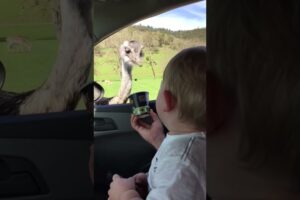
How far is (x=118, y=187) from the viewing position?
5.57 ft

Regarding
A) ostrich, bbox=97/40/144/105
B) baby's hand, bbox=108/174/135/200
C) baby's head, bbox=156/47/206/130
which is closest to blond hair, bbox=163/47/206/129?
baby's head, bbox=156/47/206/130

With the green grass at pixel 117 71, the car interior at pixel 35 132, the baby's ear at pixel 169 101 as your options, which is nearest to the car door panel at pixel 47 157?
the car interior at pixel 35 132

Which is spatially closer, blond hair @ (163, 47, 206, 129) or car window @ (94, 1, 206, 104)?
car window @ (94, 1, 206, 104)

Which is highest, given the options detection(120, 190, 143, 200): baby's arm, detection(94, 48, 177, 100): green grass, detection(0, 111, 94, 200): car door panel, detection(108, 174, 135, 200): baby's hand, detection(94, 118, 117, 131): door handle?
detection(94, 48, 177, 100): green grass

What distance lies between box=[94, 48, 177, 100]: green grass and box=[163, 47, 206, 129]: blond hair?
45 millimetres

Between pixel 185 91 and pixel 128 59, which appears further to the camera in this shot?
pixel 185 91

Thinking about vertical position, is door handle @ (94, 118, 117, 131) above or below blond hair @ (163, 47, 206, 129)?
below

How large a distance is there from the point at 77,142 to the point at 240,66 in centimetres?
53

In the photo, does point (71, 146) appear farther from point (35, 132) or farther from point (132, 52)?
point (132, 52)

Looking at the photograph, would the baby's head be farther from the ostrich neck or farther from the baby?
the ostrich neck

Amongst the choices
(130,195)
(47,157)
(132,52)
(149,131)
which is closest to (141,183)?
(130,195)

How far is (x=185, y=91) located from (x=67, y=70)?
1.18 ft

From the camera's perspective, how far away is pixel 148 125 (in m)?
1.74

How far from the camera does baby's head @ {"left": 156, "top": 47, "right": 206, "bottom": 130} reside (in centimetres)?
175
